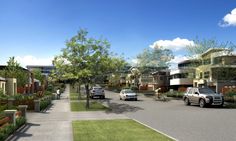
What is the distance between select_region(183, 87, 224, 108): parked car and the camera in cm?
3095

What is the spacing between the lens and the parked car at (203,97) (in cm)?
3095

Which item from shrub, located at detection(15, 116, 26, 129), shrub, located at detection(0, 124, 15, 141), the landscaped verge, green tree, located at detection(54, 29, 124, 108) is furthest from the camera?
green tree, located at detection(54, 29, 124, 108)

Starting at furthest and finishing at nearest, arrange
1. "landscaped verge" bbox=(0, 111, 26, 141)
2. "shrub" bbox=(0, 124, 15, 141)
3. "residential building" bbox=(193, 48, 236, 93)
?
1. "residential building" bbox=(193, 48, 236, 93)
2. "landscaped verge" bbox=(0, 111, 26, 141)
3. "shrub" bbox=(0, 124, 15, 141)

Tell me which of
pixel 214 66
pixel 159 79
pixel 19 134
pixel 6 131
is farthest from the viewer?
pixel 159 79

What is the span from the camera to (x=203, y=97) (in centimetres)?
3142

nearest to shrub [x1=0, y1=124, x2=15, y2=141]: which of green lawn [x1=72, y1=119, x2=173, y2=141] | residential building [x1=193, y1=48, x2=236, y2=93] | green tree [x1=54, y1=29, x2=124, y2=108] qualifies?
green lawn [x1=72, y1=119, x2=173, y2=141]

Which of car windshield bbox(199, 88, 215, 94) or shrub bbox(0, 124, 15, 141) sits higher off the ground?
car windshield bbox(199, 88, 215, 94)

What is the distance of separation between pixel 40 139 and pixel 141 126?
5.69m

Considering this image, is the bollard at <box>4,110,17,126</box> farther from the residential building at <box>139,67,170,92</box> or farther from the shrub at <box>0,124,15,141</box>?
the residential building at <box>139,67,170,92</box>

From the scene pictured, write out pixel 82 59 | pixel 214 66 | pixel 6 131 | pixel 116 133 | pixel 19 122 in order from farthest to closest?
pixel 214 66
pixel 82 59
pixel 19 122
pixel 116 133
pixel 6 131

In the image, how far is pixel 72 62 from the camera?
31.2m

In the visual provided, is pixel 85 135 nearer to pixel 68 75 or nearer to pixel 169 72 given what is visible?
pixel 68 75

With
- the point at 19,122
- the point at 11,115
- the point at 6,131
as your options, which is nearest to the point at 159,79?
the point at 19,122

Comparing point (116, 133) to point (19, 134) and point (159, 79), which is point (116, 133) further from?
point (159, 79)
